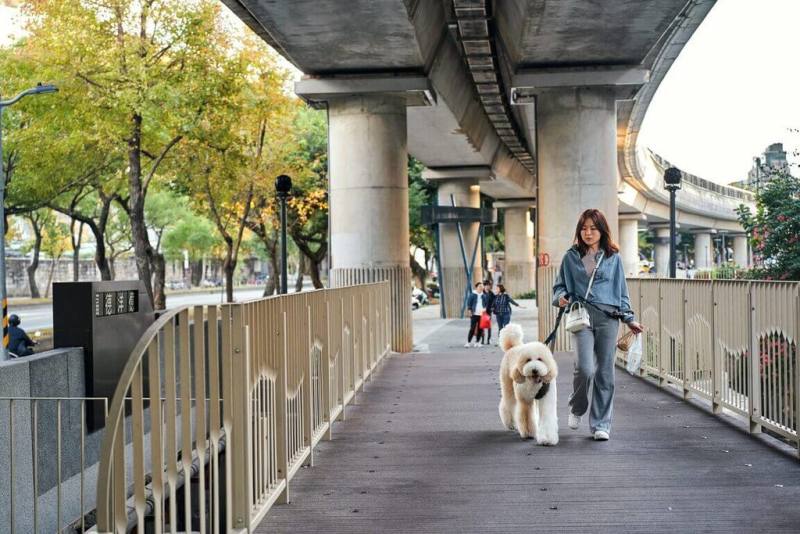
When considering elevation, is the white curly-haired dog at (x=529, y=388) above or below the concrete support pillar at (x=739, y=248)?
below

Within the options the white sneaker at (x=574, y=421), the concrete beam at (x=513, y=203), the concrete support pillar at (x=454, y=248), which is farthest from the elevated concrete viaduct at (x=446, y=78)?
the concrete beam at (x=513, y=203)

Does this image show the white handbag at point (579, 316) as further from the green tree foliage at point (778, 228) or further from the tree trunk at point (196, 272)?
the tree trunk at point (196, 272)

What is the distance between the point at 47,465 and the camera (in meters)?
9.48

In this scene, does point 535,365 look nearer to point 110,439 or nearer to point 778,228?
point 110,439

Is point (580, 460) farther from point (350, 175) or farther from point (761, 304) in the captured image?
point (350, 175)

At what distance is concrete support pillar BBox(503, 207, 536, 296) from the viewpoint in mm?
63594

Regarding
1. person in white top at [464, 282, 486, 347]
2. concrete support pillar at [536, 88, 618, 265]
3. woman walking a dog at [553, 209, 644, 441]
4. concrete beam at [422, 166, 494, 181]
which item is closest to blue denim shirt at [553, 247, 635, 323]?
woman walking a dog at [553, 209, 644, 441]

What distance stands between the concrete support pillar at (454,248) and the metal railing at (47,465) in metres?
29.1

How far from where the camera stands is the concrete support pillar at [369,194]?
21484 millimetres

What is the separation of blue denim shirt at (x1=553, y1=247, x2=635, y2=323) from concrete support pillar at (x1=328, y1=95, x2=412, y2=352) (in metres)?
12.3

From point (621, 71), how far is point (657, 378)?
7.47 metres

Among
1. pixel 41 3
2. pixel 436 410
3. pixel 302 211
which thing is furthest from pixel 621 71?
pixel 302 211

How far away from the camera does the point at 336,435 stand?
10023 millimetres

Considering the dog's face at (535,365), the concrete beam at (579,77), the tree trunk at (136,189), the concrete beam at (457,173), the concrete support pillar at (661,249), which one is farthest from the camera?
the concrete support pillar at (661,249)
